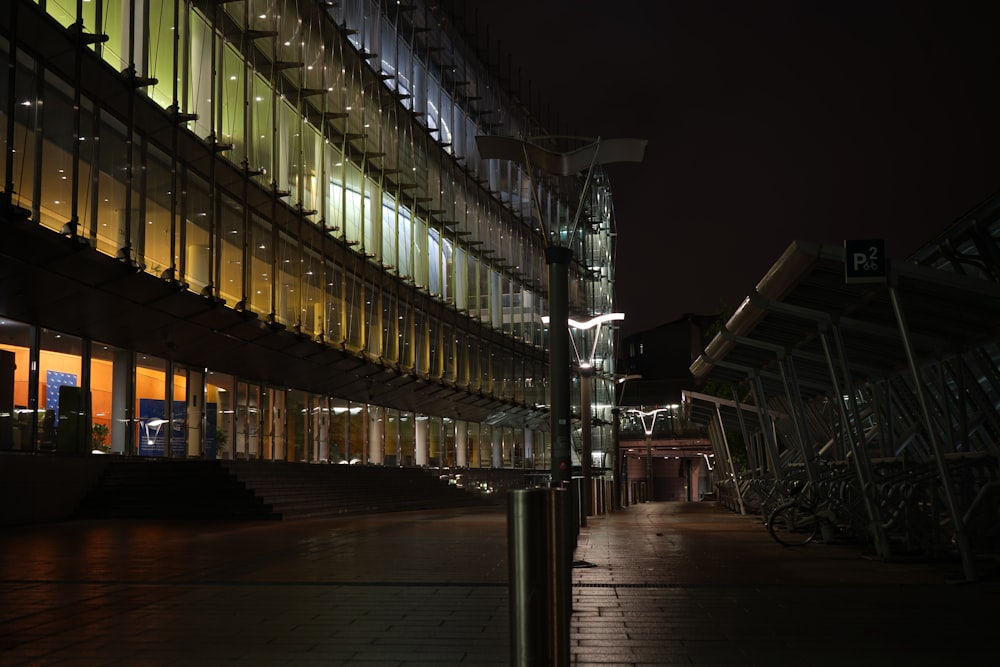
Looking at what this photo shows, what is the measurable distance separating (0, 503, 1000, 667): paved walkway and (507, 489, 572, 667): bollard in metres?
3.31

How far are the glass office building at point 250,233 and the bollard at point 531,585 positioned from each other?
11.6m

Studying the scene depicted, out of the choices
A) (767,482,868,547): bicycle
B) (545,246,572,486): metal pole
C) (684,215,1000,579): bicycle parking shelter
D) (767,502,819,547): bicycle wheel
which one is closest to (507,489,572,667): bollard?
(684,215,1000,579): bicycle parking shelter

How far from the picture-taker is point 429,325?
47750mm

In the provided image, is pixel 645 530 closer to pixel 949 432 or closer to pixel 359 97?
pixel 949 432

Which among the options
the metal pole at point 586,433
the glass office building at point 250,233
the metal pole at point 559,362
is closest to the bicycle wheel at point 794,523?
the metal pole at point 559,362

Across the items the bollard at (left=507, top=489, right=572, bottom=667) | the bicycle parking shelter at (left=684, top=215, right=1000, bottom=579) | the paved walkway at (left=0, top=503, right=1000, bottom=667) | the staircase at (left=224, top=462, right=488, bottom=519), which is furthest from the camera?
the staircase at (left=224, top=462, right=488, bottom=519)

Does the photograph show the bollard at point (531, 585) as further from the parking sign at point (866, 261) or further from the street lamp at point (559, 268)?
the street lamp at point (559, 268)

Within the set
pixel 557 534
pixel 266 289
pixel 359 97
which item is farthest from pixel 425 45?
pixel 557 534

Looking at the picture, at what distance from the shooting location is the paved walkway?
7113 millimetres

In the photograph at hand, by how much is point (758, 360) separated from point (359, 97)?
23.6m

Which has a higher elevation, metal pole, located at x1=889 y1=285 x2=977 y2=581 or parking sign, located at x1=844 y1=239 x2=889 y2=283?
parking sign, located at x1=844 y1=239 x2=889 y2=283

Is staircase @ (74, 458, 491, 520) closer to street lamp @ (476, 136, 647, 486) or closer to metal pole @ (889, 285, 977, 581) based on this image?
street lamp @ (476, 136, 647, 486)

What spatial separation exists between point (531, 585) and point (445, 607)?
5928 mm

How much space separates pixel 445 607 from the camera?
9352mm
